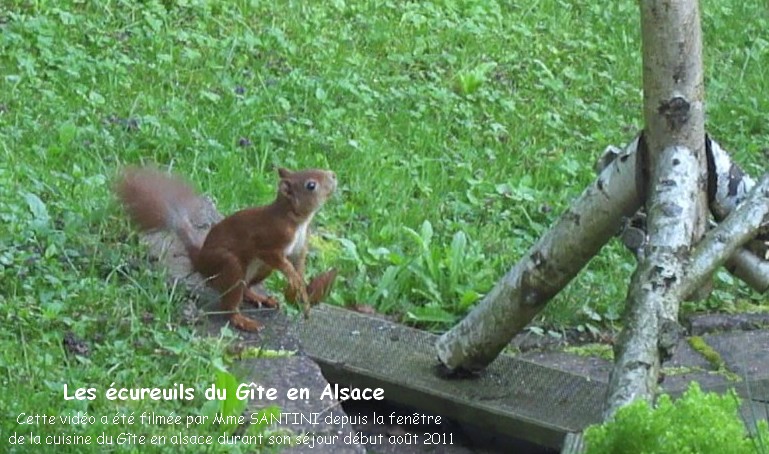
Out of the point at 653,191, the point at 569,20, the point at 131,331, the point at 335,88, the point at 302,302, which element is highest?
the point at 569,20

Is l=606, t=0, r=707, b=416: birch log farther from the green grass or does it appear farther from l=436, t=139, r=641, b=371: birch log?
the green grass

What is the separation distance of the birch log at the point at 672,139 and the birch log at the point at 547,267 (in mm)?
100

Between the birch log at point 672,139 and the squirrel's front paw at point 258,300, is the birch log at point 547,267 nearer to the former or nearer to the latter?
the birch log at point 672,139

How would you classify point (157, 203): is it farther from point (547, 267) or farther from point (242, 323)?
point (547, 267)

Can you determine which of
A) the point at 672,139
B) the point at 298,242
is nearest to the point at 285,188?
the point at 298,242

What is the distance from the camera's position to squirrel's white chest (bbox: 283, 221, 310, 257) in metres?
4.65

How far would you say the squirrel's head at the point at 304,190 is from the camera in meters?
4.66

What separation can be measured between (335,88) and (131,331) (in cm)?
277

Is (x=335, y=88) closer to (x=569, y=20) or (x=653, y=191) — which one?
(x=569, y=20)

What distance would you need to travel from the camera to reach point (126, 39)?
7.03 m

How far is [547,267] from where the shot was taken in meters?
4.23

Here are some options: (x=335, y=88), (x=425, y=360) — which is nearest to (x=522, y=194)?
(x=335, y=88)

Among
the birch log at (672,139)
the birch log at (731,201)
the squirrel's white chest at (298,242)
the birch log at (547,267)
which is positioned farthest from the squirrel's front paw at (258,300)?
the birch log at (672,139)

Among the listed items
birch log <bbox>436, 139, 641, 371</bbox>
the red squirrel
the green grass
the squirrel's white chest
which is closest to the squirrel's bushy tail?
the red squirrel
